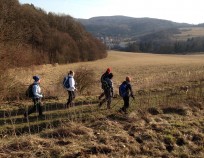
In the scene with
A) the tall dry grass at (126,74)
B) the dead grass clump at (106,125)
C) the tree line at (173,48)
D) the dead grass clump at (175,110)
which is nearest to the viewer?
the dead grass clump at (106,125)

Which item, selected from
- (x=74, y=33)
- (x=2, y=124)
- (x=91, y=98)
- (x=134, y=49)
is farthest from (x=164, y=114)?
(x=134, y=49)

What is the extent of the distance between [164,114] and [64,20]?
233 ft

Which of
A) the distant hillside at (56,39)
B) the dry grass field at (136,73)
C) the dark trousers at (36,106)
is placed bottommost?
the dry grass field at (136,73)

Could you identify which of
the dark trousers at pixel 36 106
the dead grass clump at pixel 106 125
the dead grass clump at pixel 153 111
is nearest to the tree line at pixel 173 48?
the dead grass clump at pixel 153 111

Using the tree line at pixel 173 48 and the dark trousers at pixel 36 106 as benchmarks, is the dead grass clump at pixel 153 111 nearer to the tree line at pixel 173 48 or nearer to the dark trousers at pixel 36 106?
the dark trousers at pixel 36 106

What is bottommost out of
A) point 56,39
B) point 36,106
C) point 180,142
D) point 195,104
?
point 180,142

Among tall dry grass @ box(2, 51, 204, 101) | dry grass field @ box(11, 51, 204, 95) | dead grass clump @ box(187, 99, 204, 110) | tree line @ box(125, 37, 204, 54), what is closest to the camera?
dead grass clump @ box(187, 99, 204, 110)

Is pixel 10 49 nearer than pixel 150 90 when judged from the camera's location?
Yes

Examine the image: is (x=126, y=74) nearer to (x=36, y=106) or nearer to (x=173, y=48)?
(x=36, y=106)

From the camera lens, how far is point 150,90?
19344mm

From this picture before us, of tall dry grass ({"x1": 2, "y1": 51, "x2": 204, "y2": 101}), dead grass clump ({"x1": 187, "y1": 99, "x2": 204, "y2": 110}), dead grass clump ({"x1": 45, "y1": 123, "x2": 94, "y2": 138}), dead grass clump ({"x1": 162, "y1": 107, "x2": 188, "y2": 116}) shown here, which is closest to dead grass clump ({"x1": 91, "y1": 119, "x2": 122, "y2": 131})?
dead grass clump ({"x1": 45, "y1": 123, "x2": 94, "y2": 138})

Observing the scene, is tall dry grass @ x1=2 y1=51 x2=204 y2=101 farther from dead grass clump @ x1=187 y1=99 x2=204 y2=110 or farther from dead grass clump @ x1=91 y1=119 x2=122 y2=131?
dead grass clump @ x1=91 y1=119 x2=122 y2=131

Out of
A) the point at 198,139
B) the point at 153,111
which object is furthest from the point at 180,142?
the point at 153,111

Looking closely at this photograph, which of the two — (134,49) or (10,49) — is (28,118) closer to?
(10,49)
